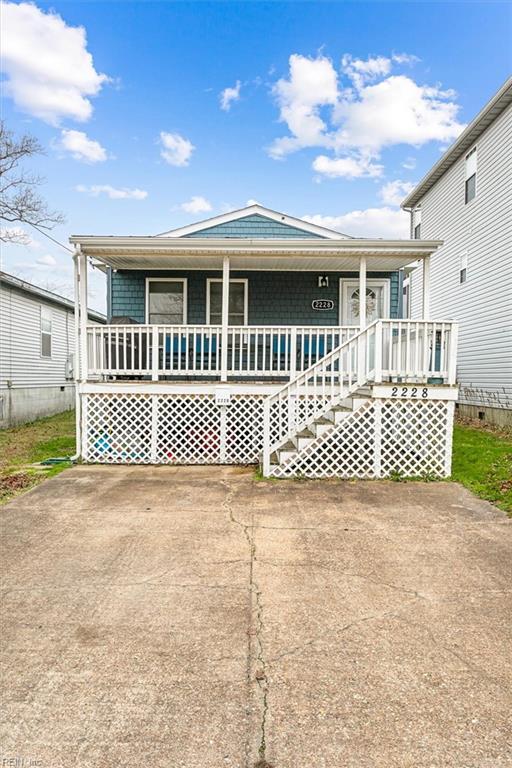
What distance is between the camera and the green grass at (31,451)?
23.6 feet

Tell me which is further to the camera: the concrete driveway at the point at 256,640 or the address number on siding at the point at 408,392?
the address number on siding at the point at 408,392

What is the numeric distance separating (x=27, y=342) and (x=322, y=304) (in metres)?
10.3

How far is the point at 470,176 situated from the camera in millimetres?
14281

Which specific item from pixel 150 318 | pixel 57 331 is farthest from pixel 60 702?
pixel 57 331

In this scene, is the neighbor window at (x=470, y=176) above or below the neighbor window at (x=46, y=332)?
above

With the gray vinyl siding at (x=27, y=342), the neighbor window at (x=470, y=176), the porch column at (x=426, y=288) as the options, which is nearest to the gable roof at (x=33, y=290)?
the gray vinyl siding at (x=27, y=342)

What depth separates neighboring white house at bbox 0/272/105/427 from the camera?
14.4 metres

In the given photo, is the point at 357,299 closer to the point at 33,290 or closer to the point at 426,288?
the point at 426,288

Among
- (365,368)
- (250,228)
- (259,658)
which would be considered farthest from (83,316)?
(259,658)

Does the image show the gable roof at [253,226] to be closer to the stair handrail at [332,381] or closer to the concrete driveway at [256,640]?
the stair handrail at [332,381]

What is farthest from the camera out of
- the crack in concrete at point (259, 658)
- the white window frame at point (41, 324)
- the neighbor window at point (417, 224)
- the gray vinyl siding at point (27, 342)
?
the neighbor window at point (417, 224)

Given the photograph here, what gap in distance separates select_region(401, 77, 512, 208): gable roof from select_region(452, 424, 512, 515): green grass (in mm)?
8238

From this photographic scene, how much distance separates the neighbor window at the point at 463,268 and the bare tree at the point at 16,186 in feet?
47.3

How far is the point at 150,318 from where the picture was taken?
11406 millimetres
